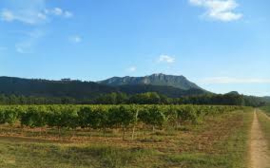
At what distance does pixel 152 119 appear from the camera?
39875mm

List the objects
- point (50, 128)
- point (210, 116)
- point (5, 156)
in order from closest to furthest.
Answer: point (5, 156), point (50, 128), point (210, 116)

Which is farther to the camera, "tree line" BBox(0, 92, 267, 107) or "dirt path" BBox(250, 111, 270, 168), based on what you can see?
"tree line" BBox(0, 92, 267, 107)

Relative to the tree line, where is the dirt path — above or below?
below

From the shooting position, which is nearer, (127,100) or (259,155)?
(259,155)

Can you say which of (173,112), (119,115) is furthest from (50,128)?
(173,112)

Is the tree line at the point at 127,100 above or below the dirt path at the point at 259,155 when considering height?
above

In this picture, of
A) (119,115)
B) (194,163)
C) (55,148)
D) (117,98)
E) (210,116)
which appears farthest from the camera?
(117,98)

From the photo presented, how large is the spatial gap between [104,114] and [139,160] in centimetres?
2035

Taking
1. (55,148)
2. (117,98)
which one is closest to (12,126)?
(55,148)

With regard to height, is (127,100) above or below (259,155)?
above

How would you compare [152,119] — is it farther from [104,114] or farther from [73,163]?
[73,163]

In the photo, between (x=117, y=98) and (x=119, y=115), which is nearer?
(x=119, y=115)

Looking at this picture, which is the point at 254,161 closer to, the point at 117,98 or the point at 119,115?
the point at 119,115

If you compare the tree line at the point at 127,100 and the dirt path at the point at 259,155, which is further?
the tree line at the point at 127,100
